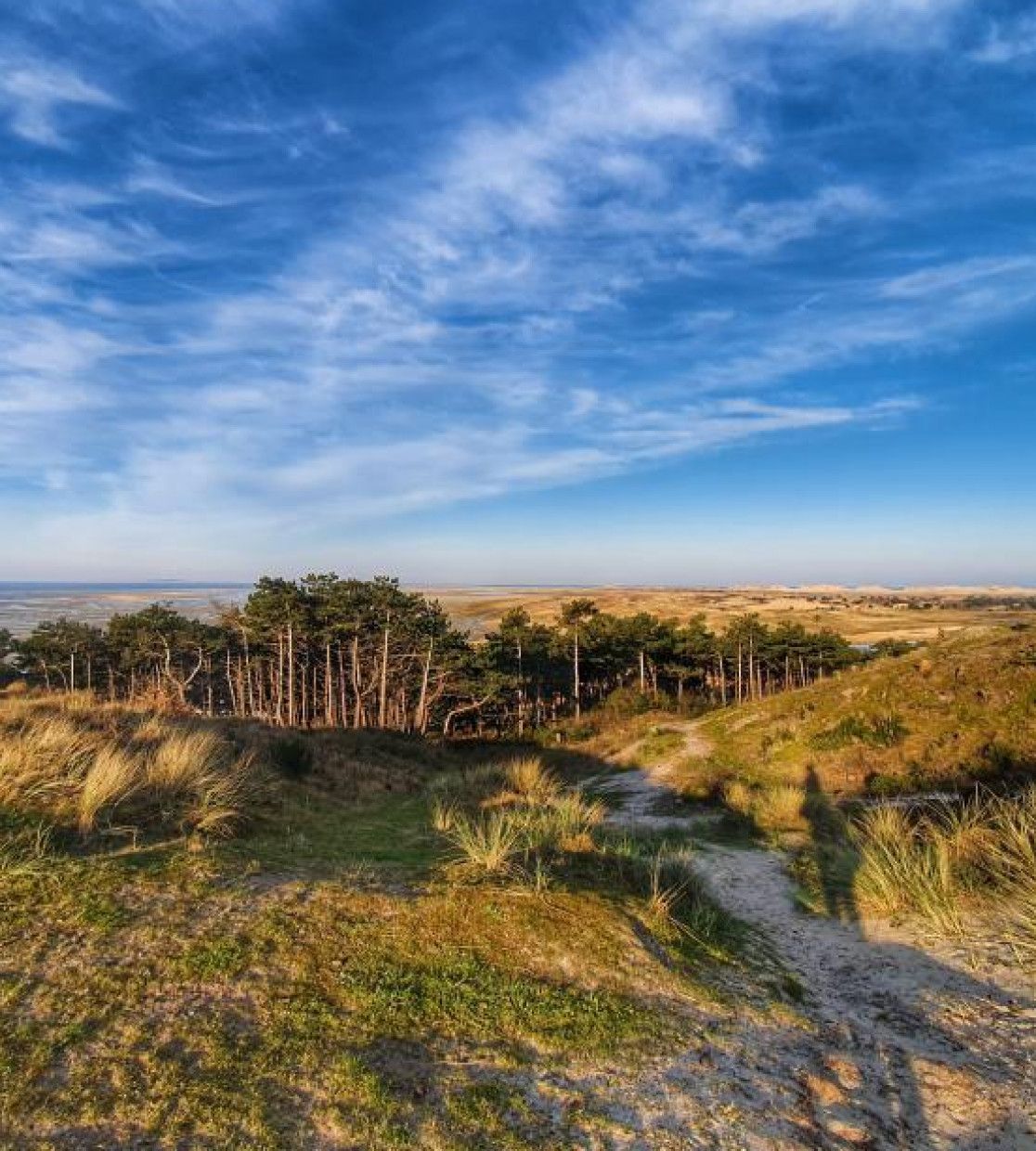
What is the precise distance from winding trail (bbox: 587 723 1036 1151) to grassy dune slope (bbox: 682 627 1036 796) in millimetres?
8233

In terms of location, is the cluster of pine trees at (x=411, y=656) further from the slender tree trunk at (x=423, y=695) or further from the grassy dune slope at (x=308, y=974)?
the grassy dune slope at (x=308, y=974)

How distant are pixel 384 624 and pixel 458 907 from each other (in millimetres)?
39416

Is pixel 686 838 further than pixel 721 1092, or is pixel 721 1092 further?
pixel 686 838

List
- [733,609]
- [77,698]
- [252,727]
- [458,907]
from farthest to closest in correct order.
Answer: [733,609], [252,727], [77,698], [458,907]

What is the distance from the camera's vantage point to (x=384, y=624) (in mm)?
44094

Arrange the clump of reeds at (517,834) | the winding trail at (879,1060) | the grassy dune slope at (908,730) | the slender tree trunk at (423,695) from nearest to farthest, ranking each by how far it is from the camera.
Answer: the winding trail at (879,1060), the clump of reeds at (517,834), the grassy dune slope at (908,730), the slender tree trunk at (423,695)

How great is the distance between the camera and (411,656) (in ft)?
152

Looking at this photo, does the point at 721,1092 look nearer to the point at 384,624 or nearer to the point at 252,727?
the point at 252,727

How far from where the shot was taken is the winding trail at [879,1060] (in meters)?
3.73

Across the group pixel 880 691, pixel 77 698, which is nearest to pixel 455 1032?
pixel 77 698

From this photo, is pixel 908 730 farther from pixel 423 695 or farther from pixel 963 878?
pixel 423 695

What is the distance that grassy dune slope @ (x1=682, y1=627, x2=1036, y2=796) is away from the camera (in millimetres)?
13578

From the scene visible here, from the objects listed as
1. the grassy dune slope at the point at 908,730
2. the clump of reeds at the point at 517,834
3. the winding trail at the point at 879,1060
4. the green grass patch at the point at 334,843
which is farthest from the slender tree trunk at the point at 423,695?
the winding trail at the point at 879,1060

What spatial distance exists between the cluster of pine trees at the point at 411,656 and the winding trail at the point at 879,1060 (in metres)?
34.8
